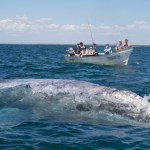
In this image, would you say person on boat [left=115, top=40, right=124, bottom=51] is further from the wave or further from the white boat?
the wave

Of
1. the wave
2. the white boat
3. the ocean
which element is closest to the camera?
the ocean

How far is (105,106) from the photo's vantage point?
10.8 meters

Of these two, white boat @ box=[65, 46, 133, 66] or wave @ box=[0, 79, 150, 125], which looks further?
white boat @ box=[65, 46, 133, 66]

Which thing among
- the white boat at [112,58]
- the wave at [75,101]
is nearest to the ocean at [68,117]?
the wave at [75,101]

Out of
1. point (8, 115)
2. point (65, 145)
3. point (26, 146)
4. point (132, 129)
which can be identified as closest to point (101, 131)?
point (132, 129)

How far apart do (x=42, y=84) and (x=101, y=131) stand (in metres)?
3.21

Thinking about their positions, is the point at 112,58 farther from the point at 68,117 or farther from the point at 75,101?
the point at 68,117

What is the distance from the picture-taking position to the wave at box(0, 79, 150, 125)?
34.6 feet

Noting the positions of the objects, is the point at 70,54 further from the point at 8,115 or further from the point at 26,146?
the point at 26,146

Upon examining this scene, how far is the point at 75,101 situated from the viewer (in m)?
11.3

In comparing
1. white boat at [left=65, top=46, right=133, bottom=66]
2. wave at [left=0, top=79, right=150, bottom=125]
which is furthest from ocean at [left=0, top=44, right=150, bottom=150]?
white boat at [left=65, top=46, right=133, bottom=66]

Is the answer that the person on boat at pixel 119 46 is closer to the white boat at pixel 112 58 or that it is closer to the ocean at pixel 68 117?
the white boat at pixel 112 58

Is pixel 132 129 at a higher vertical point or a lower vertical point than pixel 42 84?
lower

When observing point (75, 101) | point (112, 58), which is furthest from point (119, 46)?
point (75, 101)
